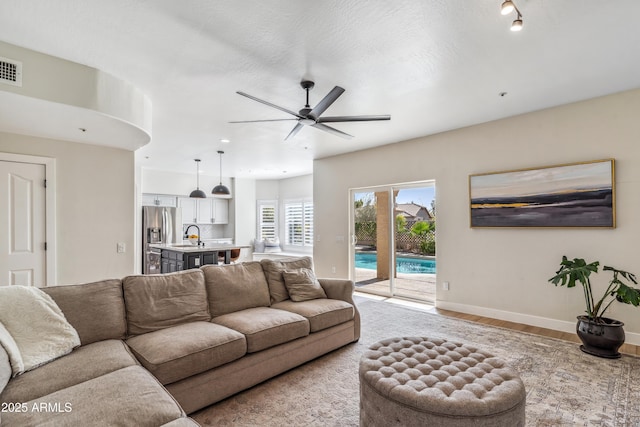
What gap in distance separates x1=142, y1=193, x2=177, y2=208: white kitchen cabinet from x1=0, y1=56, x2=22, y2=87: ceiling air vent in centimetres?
541

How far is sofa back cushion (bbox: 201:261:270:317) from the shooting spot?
2.87 metres

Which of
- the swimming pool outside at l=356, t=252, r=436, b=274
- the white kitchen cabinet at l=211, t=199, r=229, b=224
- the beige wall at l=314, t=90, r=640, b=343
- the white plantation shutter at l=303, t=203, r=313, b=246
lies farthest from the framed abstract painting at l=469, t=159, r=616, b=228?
the white kitchen cabinet at l=211, t=199, r=229, b=224

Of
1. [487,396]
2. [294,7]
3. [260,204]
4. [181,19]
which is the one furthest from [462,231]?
[260,204]

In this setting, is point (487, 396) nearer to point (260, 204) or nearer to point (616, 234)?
point (616, 234)

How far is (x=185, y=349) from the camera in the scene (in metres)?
2.06

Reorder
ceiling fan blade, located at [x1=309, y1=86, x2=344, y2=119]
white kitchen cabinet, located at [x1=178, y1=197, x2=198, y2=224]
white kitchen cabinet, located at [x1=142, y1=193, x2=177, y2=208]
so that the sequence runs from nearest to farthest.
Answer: ceiling fan blade, located at [x1=309, y1=86, x2=344, y2=119], white kitchen cabinet, located at [x1=142, y1=193, x2=177, y2=208], white kitchen cabinet, located at [x1=178, y1=197, x2=198, y2=224]

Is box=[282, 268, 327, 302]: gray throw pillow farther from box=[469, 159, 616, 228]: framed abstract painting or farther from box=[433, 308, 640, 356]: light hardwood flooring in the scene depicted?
box=[469, 159, 616, 228]: framed abstract painting

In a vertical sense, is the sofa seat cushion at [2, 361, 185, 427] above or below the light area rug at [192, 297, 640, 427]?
above

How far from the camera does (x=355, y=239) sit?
6098mm

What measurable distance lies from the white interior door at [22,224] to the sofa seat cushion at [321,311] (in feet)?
9.86

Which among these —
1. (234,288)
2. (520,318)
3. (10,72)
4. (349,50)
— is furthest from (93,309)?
(520,318)

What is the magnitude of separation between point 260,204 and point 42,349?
769 centimetres

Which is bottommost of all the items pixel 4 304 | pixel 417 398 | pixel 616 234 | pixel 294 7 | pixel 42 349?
pixel 417 398

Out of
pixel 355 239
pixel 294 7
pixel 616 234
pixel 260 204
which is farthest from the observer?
pixel 260 204
